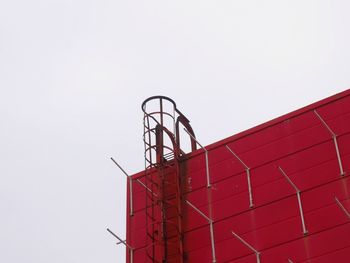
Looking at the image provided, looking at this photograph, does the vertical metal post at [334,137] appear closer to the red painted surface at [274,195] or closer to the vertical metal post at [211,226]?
the red painted surface at [274,195]

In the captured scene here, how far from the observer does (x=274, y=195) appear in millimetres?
31078

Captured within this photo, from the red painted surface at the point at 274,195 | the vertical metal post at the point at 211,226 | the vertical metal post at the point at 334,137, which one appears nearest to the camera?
the red painted surface at the point at 274,195

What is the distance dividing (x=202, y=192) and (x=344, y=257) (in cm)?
763

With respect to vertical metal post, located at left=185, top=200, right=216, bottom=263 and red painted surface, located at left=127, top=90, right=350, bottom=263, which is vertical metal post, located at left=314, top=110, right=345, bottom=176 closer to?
red painted surface, located at left=127, top=90, right=350, bottom=263

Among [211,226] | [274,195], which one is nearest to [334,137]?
[274,195]

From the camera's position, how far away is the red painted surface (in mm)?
29047

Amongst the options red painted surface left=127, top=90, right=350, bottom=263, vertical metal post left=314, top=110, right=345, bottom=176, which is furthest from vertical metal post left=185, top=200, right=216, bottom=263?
vertical metal post left=314, top=110, right=345, bottom=176

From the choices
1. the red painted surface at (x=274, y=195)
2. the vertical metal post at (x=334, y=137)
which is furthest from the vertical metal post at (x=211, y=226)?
the vertical metal post at (x=334, y=137)

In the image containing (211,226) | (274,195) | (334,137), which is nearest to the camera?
(334,137)

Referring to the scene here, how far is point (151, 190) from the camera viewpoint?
3441 centimetres

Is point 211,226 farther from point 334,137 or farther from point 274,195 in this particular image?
point 334,137

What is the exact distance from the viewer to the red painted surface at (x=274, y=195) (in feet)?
95.3

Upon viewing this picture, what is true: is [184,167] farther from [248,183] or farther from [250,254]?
[250,254]

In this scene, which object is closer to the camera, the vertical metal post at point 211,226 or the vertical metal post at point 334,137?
the vertical metal post at point 334,137
